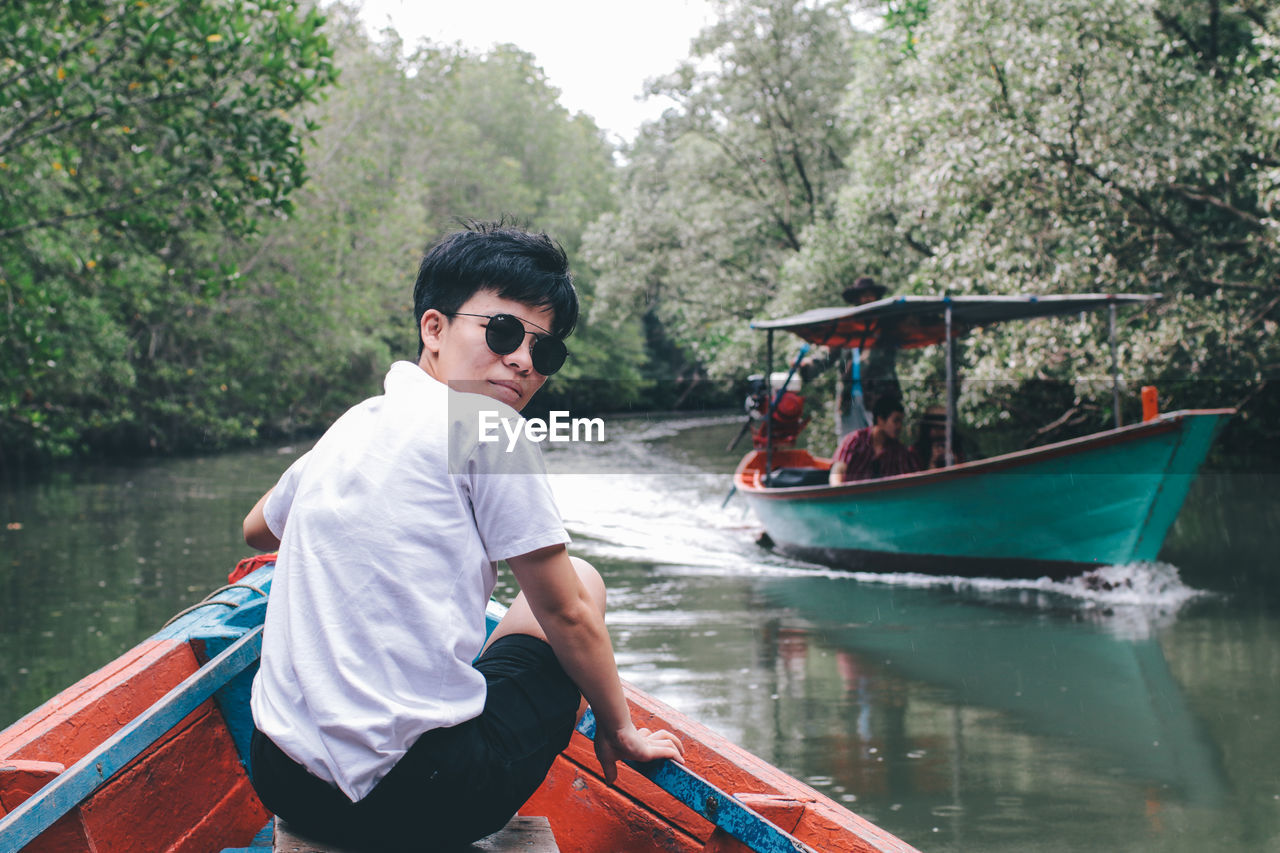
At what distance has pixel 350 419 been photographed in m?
1.71

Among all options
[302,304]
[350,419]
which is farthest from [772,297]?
[350,419]

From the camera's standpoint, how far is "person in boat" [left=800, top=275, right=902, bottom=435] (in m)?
9.94

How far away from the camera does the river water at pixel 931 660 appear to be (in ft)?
13.1

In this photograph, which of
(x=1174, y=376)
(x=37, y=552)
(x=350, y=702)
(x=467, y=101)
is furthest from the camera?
(x=467, y=101)

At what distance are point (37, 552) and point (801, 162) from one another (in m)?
13.3

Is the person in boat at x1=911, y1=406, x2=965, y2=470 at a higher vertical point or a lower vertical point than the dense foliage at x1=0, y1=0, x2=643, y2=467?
lower

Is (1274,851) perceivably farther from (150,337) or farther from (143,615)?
(150,337)

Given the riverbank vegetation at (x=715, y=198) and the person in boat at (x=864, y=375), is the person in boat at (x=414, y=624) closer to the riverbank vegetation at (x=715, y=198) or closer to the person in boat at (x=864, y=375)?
the riverbank vegetation at (x=715, y=198)

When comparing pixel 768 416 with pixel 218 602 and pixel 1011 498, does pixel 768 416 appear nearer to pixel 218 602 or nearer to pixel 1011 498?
pixel 1011 498

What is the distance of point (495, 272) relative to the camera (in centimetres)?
182

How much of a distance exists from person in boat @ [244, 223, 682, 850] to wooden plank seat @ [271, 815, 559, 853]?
34 mm

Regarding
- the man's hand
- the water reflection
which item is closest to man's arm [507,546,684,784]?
the man's hand

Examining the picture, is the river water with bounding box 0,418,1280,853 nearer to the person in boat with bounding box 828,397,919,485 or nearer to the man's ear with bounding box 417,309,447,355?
the person in boat with bounding box 828,397,919,485

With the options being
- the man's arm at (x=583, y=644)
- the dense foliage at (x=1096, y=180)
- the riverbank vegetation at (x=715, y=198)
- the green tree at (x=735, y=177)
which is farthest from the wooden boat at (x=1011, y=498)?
the green tree at (x=735, y=177)
